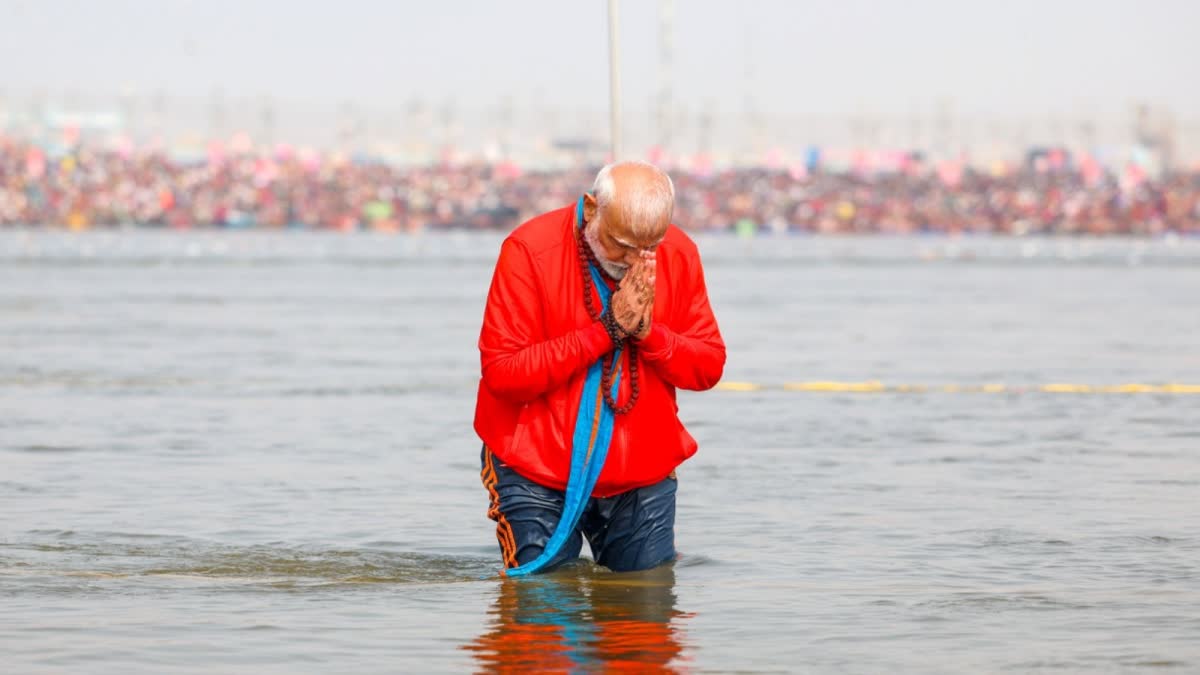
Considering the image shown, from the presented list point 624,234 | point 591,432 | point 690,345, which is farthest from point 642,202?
point 591,432

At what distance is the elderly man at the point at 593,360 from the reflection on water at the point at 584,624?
0.28m

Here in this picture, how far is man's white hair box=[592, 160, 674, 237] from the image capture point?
6.46m

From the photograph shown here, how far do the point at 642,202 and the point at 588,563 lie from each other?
2.18 m

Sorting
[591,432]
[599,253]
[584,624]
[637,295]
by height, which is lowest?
[584,624]

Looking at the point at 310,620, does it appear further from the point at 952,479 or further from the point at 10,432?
the point at 10,432

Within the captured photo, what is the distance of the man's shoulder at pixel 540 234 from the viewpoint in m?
6.76

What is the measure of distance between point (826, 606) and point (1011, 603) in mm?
658

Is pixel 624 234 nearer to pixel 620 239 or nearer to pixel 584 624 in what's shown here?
pixel 620 239

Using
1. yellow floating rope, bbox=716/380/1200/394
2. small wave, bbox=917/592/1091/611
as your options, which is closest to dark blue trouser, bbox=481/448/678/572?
small wave, bbox=917/592/1091/611

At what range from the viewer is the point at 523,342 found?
677 centimetres

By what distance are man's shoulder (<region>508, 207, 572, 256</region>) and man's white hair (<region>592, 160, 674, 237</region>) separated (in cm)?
31

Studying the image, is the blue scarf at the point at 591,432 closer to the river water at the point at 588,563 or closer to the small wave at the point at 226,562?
the river water at the point at 588,563

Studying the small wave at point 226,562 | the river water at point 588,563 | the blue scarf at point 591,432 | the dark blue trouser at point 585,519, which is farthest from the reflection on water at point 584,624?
the small wave at point 226,562

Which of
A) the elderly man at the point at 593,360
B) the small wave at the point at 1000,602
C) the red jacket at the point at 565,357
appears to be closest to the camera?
the elderly man at the point at 593,360
